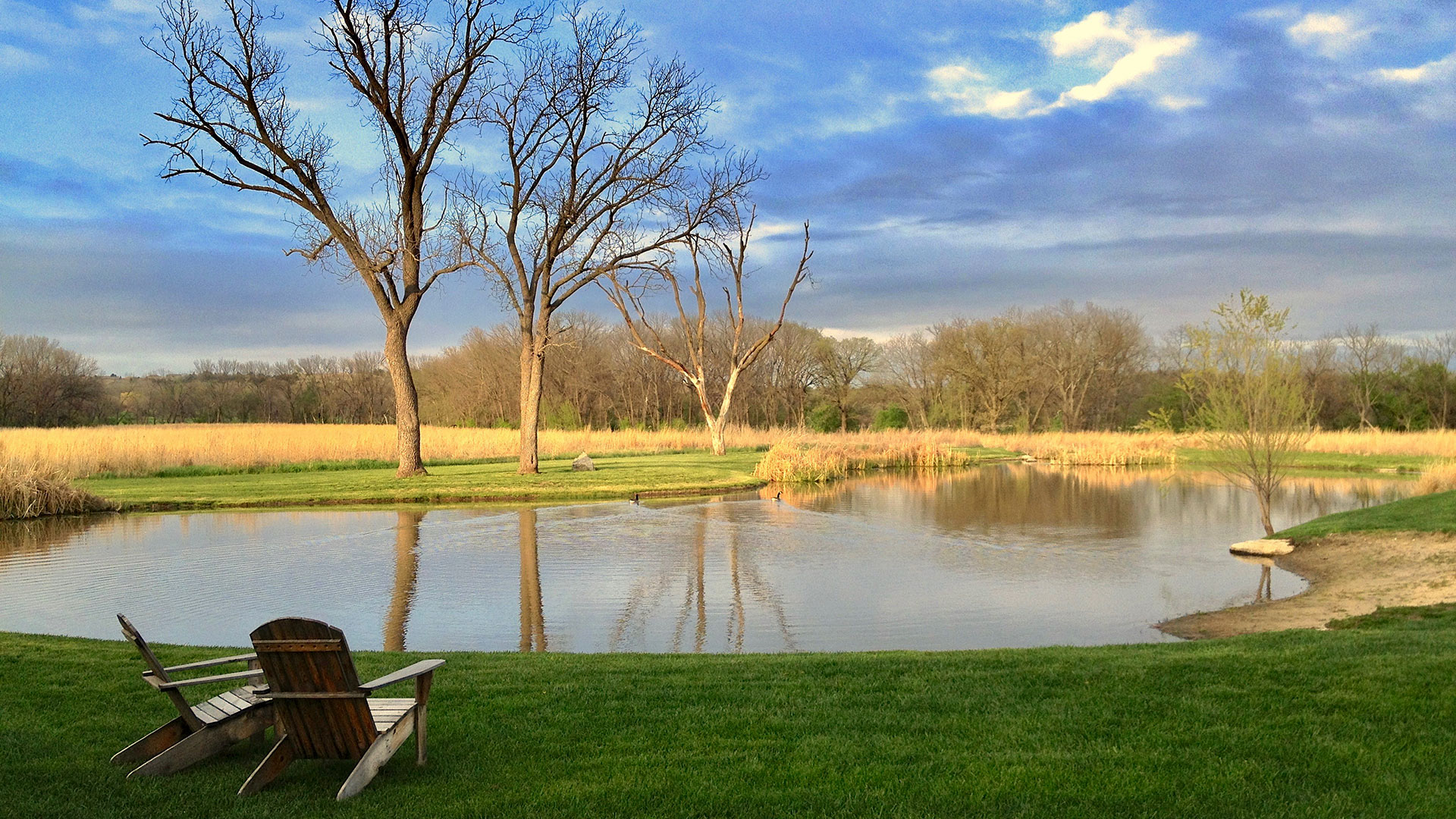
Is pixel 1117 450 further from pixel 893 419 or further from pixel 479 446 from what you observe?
pixel 479 446

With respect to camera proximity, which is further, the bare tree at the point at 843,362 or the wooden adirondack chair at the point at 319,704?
the bare tree at the point at 843,362

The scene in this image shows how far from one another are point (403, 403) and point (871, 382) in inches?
2058

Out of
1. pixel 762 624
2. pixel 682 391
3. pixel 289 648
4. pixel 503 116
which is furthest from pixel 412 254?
pixel 682 391

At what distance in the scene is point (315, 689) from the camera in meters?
4.98

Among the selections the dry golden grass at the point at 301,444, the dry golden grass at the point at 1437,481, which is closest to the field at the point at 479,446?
the dry golden grass at the point at 301,444

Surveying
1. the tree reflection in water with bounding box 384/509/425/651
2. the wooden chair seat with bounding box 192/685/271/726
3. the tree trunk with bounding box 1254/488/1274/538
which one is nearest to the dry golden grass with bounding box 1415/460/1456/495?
the tree trunk with bounding box 1254/488/1274/538

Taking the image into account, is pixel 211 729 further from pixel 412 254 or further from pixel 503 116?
pixel 503 116

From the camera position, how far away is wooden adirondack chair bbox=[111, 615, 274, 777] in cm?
516

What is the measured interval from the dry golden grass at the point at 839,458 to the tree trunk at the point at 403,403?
33.4ft

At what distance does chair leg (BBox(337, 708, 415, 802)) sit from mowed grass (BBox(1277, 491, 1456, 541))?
15.9 meters

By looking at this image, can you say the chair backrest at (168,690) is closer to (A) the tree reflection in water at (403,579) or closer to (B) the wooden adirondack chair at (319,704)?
(B) the wooden adirondack chair at (319,704)

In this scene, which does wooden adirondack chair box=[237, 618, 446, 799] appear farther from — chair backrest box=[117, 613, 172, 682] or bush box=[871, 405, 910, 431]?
bush box=[871, 405, 910, 431]

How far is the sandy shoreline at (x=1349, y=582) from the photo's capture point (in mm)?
10438

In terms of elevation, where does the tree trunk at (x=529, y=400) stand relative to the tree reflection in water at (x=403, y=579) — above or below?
above
